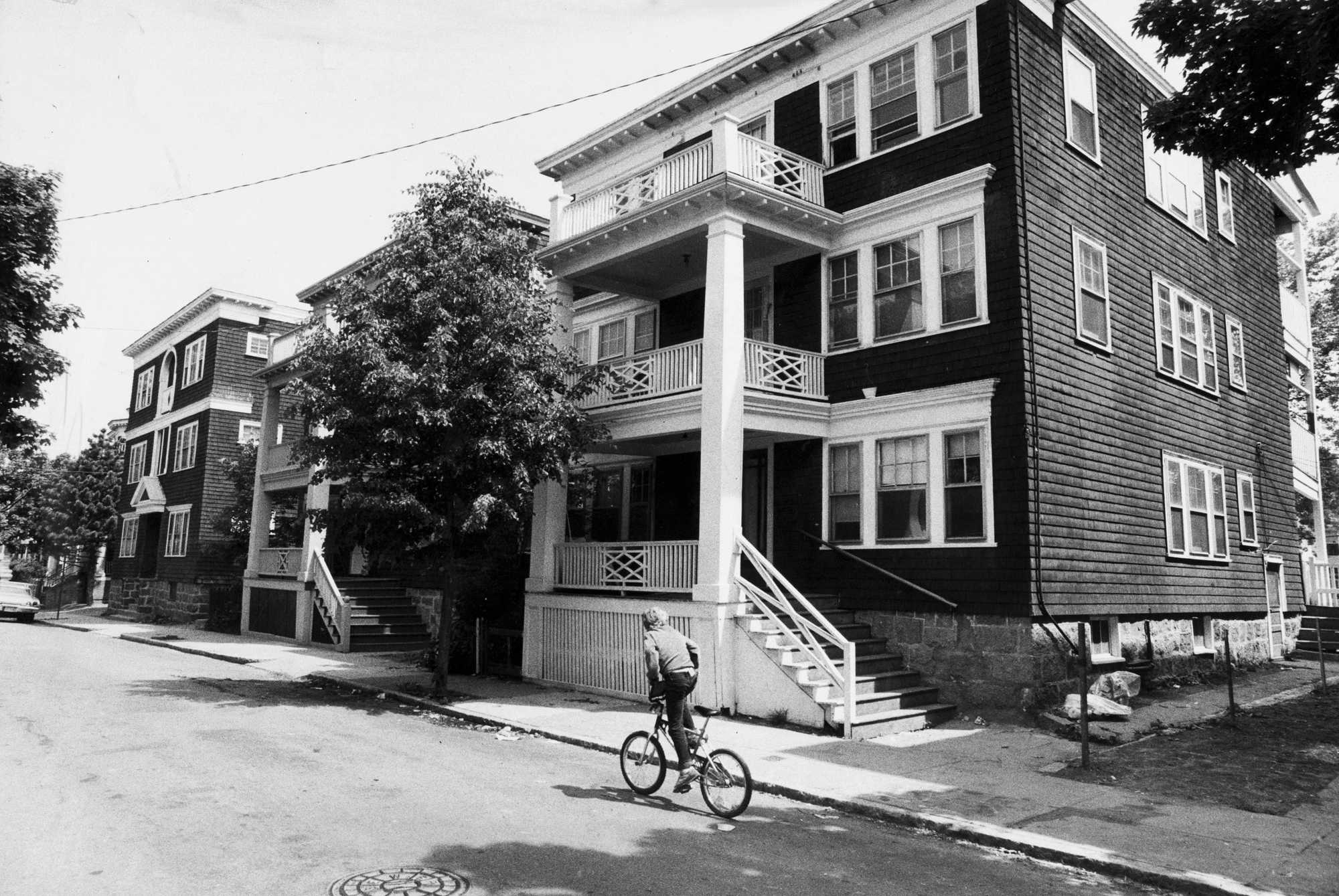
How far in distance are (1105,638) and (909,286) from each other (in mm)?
6418

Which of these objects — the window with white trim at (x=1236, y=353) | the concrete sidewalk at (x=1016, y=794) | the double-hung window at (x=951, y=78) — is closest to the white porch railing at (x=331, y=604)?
the concrete sidewalk at (x=1016, y=794)

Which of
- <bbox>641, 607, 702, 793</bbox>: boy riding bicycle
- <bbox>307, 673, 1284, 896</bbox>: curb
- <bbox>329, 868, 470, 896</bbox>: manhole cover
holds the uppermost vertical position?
<bbox>641, 607, 702, 793</bbox>: boy riding bicycle

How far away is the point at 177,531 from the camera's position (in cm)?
3553

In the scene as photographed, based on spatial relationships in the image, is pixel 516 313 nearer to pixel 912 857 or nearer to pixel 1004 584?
pixel 1004 584

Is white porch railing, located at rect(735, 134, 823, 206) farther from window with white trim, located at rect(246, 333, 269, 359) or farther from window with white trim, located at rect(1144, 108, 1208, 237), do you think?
window with white trim, located at rect(246, 333, 269, 359)

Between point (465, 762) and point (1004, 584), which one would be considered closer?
point (465, 762)

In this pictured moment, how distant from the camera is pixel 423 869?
20.1ft

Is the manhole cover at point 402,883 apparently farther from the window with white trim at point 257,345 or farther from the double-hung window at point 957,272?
the window with white trim at point 257,345

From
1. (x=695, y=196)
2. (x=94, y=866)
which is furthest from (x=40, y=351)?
(x=94, y=866)

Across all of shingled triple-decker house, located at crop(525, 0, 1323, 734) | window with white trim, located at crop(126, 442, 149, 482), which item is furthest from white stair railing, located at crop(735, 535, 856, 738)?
window with white trim, located at crop(126, 442, 149, 482)

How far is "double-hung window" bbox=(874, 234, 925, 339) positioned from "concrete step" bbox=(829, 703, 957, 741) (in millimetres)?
5877

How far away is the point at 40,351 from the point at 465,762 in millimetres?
12705

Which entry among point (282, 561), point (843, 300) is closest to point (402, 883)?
point (843, 300)

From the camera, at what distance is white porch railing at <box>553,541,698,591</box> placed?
15.2 metres
